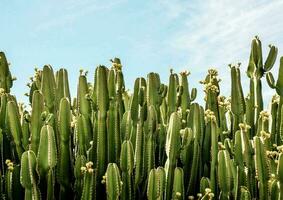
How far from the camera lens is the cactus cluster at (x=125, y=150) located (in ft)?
11.4

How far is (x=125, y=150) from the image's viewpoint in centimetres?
353

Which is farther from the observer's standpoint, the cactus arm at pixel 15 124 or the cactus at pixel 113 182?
the cactus arm at pixel 15 124

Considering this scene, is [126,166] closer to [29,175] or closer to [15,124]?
[29,175]

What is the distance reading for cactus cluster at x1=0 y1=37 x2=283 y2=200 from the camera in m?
3.48

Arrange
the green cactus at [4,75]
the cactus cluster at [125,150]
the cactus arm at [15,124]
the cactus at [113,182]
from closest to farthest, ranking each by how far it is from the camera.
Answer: the cactus at [113,182] → the cactus cluster at [125,150] → the cactus arm at [15,124] → the green cactus at [4,75]

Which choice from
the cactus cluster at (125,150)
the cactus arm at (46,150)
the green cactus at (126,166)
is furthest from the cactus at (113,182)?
the cactus arm at (46,150)

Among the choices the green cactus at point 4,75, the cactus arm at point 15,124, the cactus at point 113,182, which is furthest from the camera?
the green cactus at point 4,75

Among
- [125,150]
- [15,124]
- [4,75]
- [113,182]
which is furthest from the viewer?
[4,75]

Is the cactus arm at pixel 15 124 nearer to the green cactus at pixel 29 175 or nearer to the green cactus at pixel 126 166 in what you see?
the green cactus at pixel 29 175

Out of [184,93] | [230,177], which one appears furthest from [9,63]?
[230,177]

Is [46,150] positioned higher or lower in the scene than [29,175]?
higher

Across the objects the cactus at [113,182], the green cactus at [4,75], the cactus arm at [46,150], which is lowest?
the cactus at [113,182]

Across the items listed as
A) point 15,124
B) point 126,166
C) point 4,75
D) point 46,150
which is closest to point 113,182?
point 126,166

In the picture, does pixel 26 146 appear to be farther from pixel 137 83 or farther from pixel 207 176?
pixel 207 176
